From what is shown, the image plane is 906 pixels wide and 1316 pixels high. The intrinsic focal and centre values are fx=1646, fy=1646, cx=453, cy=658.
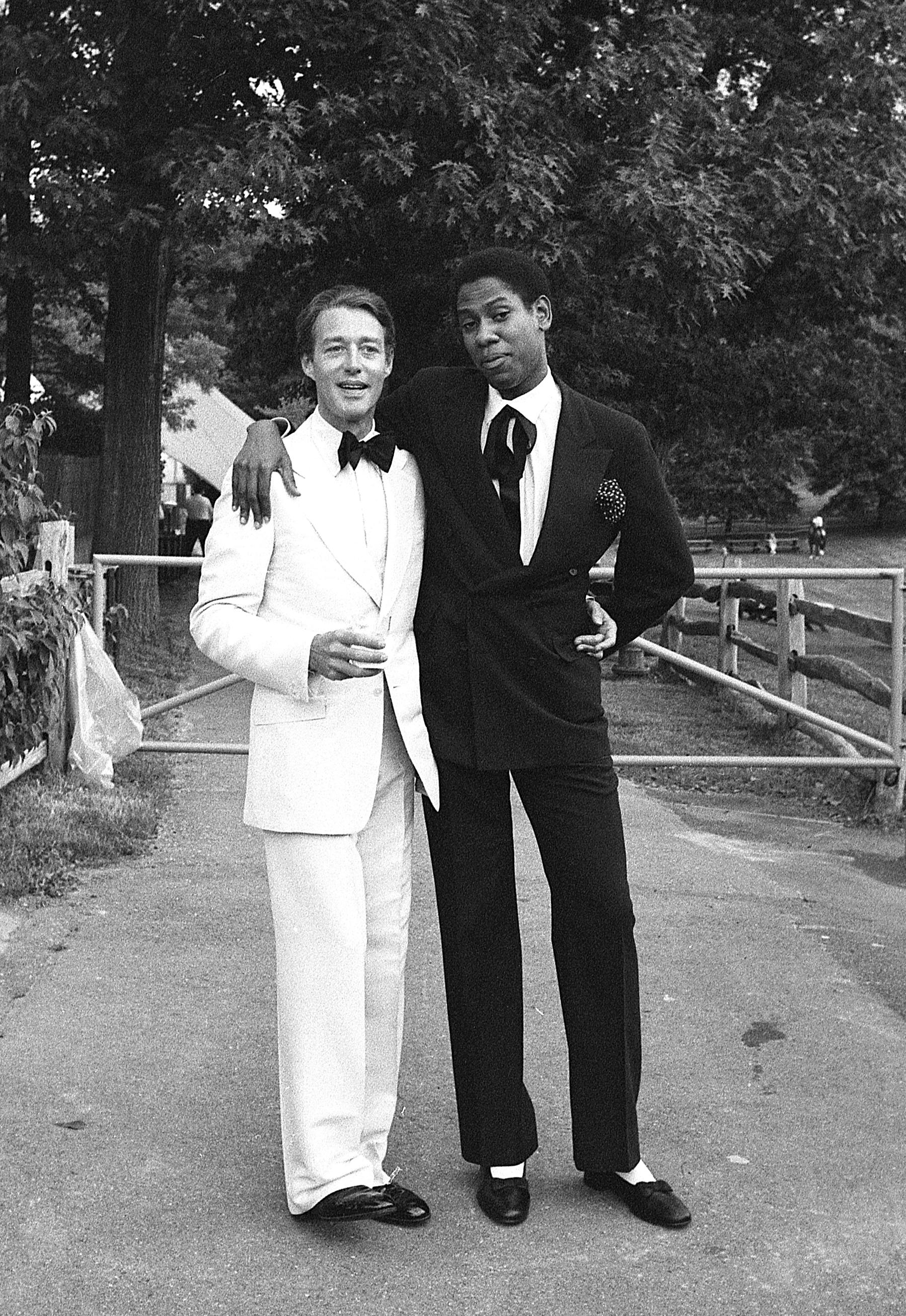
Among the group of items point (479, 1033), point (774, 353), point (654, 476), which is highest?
point (774, 353)

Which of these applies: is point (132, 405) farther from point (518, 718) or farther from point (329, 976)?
point (329, 976)

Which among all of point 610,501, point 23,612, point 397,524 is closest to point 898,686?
point 23,612

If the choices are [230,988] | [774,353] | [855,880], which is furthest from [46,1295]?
[774,353]

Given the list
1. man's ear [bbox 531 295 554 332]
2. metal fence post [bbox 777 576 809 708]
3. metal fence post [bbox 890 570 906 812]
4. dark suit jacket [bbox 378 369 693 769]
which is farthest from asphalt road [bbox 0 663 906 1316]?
metal fence post [bbox 777 576 809 708]

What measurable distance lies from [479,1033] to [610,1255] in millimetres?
555

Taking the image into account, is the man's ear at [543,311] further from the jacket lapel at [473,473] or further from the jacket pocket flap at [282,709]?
the jacket pocket flap at [282,709]

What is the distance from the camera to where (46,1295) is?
3.19m

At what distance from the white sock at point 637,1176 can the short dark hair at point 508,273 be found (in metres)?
1.94

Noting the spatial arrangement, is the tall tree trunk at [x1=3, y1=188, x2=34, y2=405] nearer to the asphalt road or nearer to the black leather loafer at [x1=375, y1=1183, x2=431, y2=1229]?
the asphalt road

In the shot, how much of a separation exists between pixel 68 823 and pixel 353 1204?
13.5ft

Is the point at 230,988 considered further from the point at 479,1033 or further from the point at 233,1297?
the point at 233,1297

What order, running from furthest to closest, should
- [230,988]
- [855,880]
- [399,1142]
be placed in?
[855,880] < [230,988] < [399,1142]

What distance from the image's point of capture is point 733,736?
38.4 feet

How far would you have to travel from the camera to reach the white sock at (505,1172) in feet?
12.1
